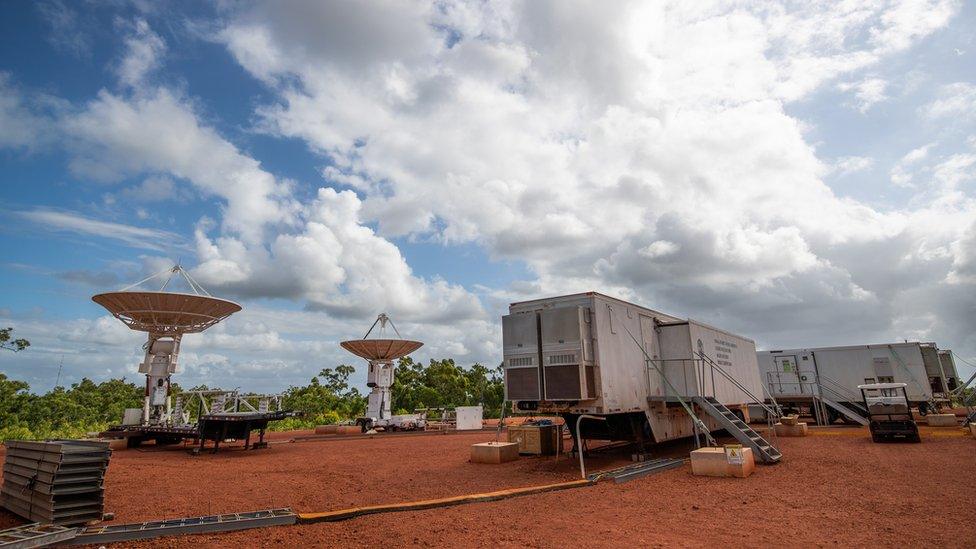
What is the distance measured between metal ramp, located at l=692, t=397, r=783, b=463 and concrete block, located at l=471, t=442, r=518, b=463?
546cm

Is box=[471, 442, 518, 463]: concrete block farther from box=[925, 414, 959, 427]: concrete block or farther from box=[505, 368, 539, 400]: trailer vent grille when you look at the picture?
box=[925, 414, 959, 427]: concrete block

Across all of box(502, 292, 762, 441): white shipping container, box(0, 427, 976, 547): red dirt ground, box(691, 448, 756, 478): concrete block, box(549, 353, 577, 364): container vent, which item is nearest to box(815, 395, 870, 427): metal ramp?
box(0, 427, 976, 547): red dirt ground

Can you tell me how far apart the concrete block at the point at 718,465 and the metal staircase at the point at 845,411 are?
1716 cm

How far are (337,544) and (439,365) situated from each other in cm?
4509

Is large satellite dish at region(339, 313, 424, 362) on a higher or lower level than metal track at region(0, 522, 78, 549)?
higher

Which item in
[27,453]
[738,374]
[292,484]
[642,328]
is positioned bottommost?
[292,484]

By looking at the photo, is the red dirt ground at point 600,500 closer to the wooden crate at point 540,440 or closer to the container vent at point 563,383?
the wooden crate at point 540,440

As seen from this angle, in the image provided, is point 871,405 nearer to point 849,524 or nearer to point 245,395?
point 849,524

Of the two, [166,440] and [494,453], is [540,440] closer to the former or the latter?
[494,453]

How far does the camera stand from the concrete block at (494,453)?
1339 centimetres

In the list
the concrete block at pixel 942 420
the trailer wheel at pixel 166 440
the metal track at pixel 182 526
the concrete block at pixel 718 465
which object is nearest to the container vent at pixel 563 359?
the concrete block at pixel 718 465

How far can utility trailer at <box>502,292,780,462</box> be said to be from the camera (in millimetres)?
11547

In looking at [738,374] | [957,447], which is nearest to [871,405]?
[957,447]

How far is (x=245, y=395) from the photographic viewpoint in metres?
22.6
